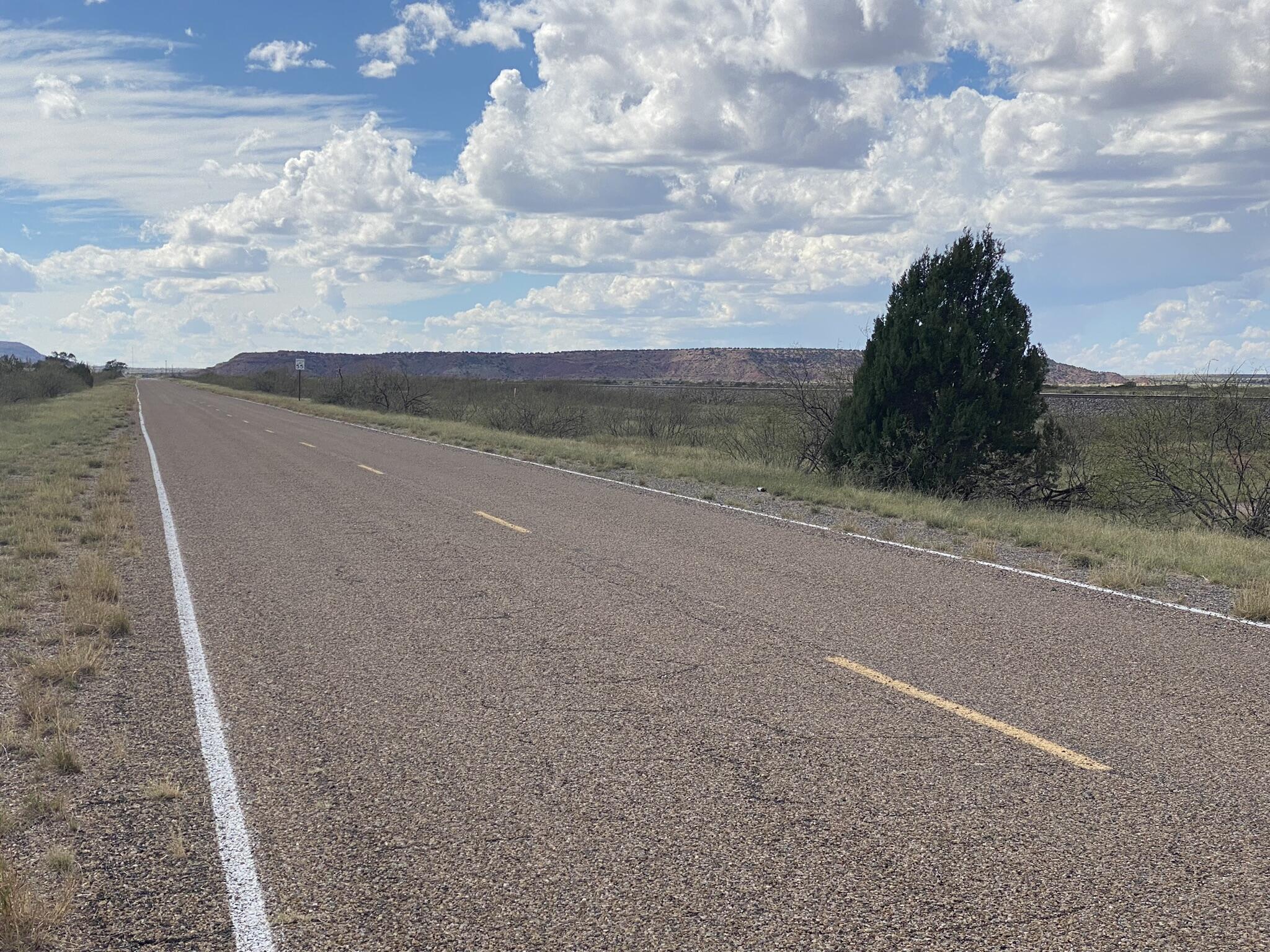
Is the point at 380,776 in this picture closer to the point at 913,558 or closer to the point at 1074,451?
the point at 913,558

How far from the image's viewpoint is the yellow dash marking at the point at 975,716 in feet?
16.9

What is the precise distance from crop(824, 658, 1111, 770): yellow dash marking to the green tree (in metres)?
11.1

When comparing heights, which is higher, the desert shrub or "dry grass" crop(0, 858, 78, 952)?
the desert shrub

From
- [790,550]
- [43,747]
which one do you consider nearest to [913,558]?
[790,550]

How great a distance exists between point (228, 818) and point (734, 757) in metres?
2.21

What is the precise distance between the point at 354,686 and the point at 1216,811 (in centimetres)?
443

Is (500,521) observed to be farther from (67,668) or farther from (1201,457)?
(1201,457)

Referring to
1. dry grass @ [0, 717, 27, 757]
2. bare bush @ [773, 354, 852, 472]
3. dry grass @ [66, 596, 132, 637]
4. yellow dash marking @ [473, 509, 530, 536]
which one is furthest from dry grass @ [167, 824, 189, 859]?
bare bush @ [773, 354, 852, 472]

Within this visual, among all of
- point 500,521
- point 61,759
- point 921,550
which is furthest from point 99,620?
point 921,550

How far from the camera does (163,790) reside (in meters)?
4.86

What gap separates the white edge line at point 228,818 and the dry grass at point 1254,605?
23.4ft

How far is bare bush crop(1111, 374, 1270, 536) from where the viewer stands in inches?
585

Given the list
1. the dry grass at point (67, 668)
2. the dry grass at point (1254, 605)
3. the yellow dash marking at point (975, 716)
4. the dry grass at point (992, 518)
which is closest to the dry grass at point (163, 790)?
the dry grass at point (67, 668)

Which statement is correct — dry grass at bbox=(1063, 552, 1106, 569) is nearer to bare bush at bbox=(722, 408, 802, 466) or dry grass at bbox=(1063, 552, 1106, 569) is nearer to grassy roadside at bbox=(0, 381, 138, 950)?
grassy roadside at bbox=(0, 381, 138, 950)
